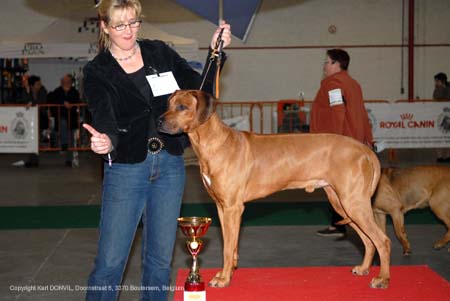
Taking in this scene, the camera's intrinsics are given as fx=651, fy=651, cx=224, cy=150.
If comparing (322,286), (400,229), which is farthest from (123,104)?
(400,229)

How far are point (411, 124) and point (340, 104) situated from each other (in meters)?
7.00

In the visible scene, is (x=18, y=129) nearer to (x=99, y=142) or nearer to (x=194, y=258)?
(x=194, y=258)

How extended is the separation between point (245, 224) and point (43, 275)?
2810mm

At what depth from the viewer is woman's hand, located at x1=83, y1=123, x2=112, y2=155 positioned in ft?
9.41

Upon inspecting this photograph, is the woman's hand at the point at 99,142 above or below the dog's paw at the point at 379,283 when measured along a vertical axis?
above

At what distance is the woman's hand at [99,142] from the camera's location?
9.41 ft

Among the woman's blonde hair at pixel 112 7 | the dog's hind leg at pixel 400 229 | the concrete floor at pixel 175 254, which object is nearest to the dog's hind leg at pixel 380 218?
the dog's hind leg at pixel 400 229

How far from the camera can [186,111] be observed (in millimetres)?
3715

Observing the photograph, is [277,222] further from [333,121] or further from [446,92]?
[446,92]

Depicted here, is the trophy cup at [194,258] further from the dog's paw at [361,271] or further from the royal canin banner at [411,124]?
the royal canin banner at [411,124]

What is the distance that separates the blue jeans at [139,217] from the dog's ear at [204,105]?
0.50 meters

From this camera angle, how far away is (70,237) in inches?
273

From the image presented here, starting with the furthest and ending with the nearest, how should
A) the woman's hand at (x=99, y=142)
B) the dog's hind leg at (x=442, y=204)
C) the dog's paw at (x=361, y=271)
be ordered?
the dog's hind leg at (x=442, y=204), the dog's paw at (x=361, y=271), the woman's hand at (x=99, y=142)

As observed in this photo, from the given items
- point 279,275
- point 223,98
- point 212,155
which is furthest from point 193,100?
point 223,98
